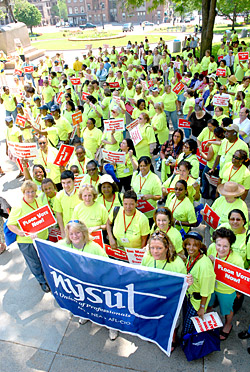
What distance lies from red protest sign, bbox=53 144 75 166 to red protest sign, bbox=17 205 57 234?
1939mm

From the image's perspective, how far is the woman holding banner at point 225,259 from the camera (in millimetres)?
3586

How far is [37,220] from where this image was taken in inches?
176

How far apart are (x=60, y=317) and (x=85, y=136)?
426cm

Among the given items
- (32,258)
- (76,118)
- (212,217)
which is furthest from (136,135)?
(32,258)

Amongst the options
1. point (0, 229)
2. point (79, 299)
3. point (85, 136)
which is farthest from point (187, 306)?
point (85, 136)

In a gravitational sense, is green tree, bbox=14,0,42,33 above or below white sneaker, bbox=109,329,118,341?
above

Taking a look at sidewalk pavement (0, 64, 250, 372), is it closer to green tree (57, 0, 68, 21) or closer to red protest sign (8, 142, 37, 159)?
red protest sign (8, 142, 37, 159)

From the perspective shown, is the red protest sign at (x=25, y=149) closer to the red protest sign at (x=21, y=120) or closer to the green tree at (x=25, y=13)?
the red protest sign at (x=21, y=120)

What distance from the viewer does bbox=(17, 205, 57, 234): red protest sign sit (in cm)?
441

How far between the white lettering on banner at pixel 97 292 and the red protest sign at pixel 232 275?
0.77 metres

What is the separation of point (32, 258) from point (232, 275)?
10.2 feet

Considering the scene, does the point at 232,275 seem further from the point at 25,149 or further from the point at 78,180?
the point at 25,149

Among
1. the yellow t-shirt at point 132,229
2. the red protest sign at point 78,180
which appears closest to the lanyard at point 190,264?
the yellow t-shirt at point 132,229

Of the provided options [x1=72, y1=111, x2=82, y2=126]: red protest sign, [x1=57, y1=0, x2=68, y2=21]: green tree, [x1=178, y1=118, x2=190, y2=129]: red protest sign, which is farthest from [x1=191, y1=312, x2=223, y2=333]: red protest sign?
[x1=57, y1=0, x2=68, y2=21]: green tree
